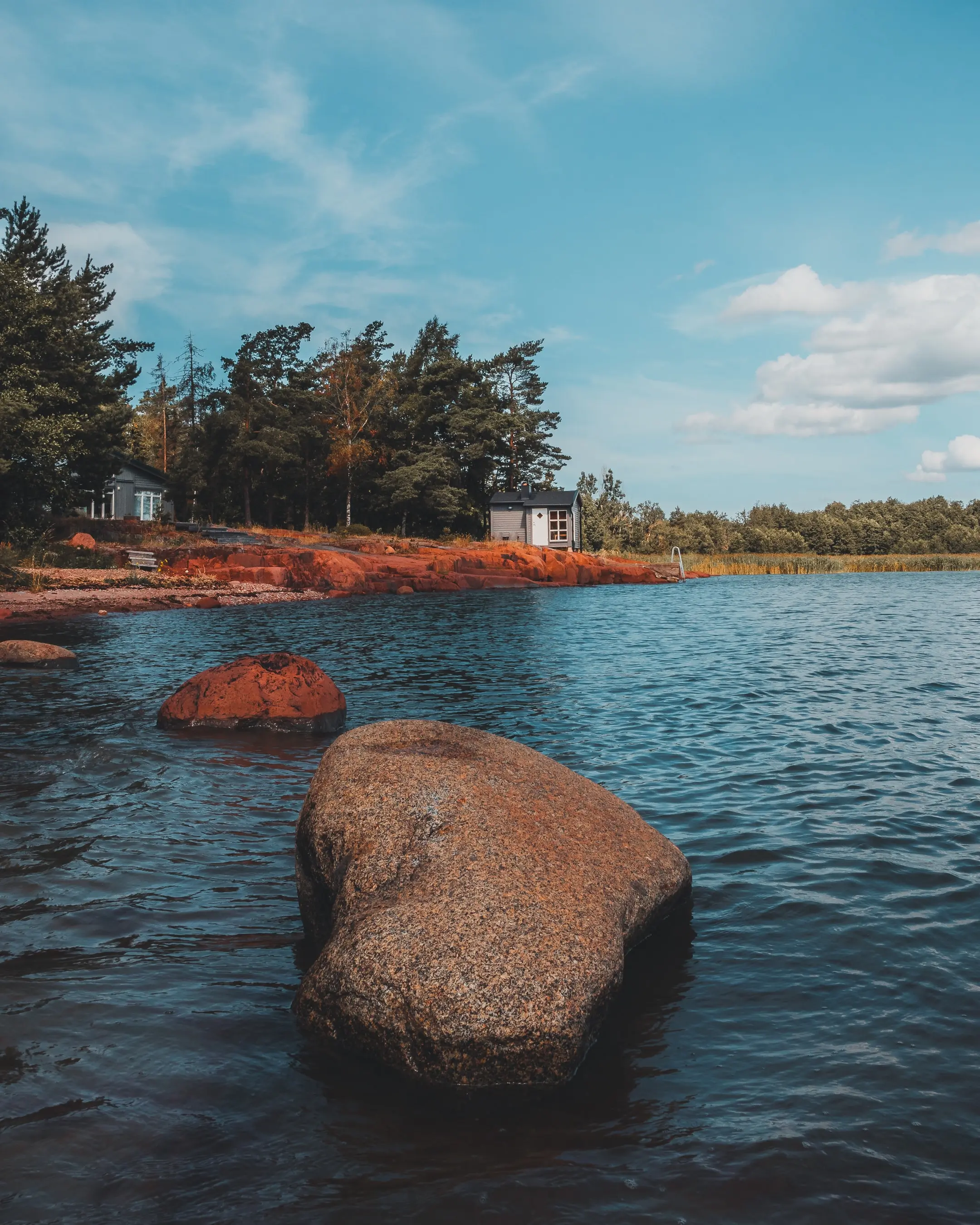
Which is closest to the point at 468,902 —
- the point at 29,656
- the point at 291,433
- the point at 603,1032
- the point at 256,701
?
the point at 603,1032

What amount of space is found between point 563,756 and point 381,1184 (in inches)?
298

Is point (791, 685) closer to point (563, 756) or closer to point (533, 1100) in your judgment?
point (563, 756)

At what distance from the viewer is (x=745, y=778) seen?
390 inches

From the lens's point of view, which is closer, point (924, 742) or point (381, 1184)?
point (381, 1184)

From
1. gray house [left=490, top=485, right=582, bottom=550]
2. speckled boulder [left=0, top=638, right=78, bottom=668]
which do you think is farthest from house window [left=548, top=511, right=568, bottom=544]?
speckled boulder [left=0, top=638, right=78, bottom=668]

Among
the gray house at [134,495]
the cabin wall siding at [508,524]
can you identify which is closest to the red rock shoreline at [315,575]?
the cabin wall siding at [508,524]

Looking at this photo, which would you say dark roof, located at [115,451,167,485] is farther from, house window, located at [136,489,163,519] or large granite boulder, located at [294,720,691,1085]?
large granite boulder, located at [294,720,691,1085]

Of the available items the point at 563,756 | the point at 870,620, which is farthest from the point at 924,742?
the point at 870,620

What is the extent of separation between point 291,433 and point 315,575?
47.3 feet

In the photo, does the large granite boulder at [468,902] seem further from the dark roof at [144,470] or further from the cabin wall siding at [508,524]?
the cabin wall siding at [508,524]

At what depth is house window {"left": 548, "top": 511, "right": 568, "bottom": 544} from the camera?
6812cm

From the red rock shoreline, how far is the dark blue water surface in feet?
67.9

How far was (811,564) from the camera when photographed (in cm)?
7425

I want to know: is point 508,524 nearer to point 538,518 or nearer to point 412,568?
point 538,518
